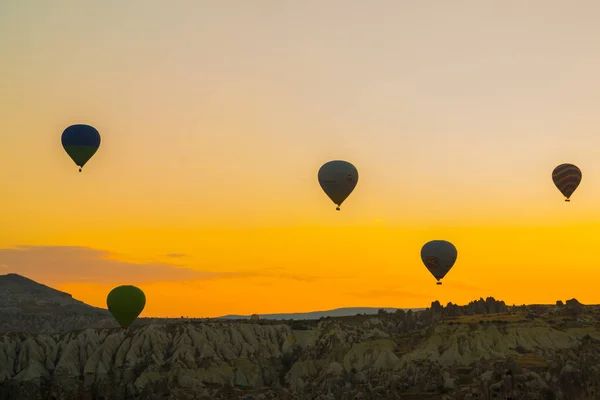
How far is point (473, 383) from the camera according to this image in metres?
132

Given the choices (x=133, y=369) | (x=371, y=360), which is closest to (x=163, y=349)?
(x=133, y=369)

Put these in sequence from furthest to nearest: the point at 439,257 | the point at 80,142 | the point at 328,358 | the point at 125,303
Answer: the point at 328,358 < the point at 125,303 < the point at 439,257 < the point at 80,142

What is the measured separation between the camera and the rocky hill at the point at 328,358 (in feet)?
440

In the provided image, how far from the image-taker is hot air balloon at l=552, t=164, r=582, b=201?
132000 millimetres

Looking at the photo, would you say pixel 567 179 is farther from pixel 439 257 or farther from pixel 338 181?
pixel 338 181

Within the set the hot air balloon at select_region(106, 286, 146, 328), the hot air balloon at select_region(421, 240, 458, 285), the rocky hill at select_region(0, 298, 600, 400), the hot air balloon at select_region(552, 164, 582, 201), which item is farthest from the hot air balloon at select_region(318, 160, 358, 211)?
the hot air balloon at select_region(106, 286, 146, 328)

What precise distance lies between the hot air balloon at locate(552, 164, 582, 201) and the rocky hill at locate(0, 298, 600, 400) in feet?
82.6

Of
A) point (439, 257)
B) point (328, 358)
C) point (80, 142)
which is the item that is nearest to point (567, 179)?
point (439, 257)

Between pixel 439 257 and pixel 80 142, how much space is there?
60.3 metres

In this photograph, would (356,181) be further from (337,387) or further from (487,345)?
(487,345)

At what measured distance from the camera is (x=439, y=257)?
142375mm

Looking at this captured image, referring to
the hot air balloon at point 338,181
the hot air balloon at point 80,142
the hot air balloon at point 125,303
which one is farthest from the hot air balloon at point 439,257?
the hot air balloon at point 80,142

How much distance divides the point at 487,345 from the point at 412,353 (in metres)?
13.2

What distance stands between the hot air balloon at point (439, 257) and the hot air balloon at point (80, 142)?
57055 millimetres
